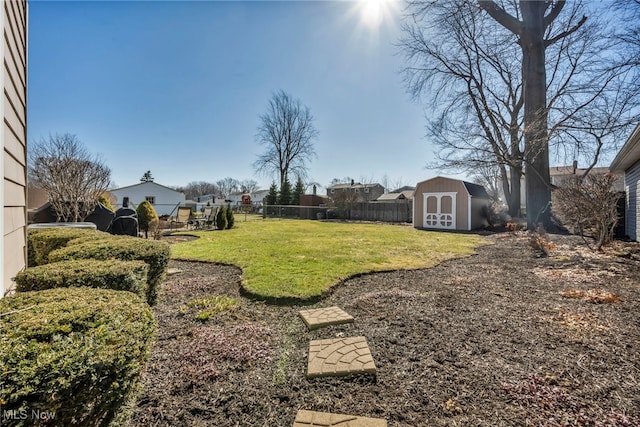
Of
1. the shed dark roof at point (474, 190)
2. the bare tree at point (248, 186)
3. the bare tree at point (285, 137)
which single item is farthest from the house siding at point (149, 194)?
the shed dark roof at point (474, 190)

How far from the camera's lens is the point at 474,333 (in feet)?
9.00

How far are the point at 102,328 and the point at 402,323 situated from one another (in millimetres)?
2653

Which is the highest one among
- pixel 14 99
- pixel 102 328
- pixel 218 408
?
pixel 14 99

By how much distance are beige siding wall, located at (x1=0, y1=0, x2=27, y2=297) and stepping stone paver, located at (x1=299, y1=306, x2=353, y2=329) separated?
8.39 ft

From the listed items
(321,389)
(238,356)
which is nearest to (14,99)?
(238,356)

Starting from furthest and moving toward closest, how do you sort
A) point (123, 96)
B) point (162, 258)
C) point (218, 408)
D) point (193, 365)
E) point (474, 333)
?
1. point (123, 96)
2. point (162, 258)
3. point (474, 333)
4. point (193, 365)
5. point (218, 408)

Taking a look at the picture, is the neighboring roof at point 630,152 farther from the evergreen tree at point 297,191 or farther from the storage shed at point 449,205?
the evergreen tree at point 297,191

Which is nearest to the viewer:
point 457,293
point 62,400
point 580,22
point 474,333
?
point 62,400

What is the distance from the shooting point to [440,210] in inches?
582

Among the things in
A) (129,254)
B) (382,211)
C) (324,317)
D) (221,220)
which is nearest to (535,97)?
(382,211)

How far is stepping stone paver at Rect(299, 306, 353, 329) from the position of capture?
296 centimetres

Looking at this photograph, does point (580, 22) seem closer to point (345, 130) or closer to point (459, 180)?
point (459, 180)

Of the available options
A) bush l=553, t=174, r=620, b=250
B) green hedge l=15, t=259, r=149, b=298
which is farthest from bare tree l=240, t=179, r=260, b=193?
green hedge l=15, t=259, r=149, b=298

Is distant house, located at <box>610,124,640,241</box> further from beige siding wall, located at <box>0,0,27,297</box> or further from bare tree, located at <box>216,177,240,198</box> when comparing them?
bare tree, located at <box>216,177,240,198</box>
